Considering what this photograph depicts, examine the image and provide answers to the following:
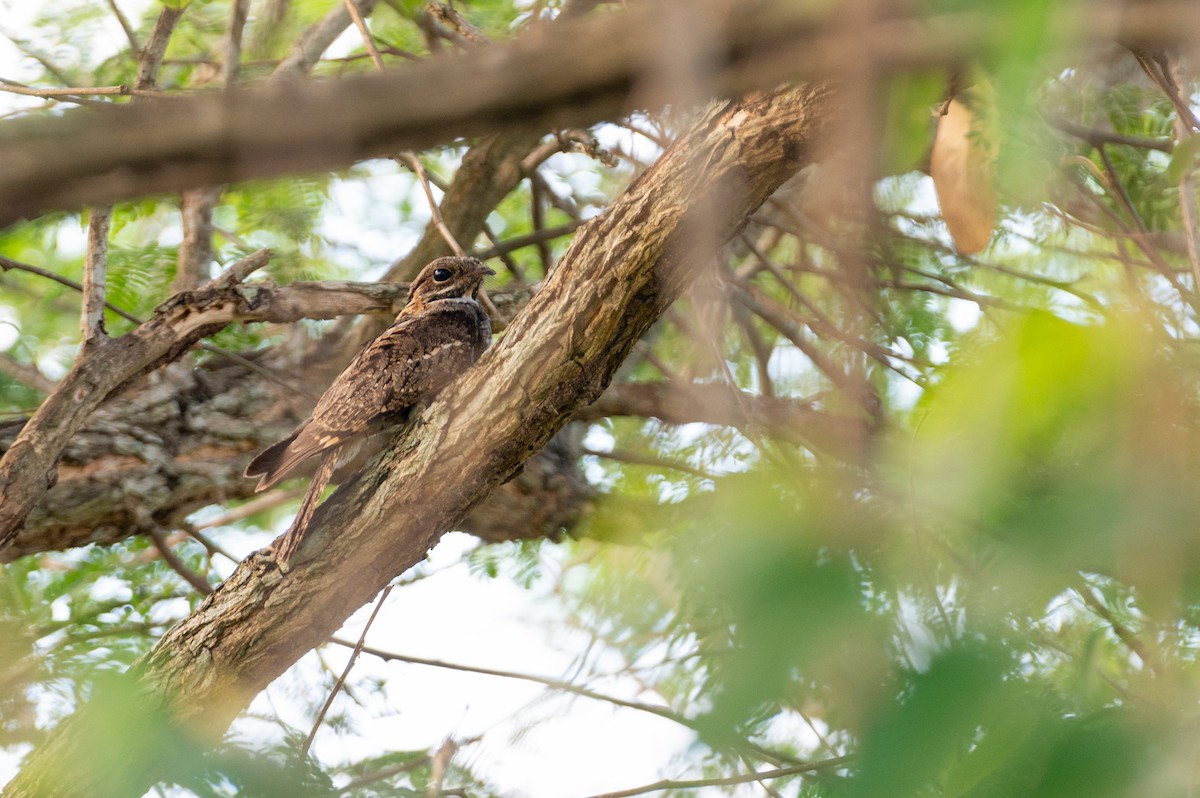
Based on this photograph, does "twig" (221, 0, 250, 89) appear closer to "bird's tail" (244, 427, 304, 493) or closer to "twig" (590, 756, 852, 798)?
"bird's tail" (244, 427, 304, 493)

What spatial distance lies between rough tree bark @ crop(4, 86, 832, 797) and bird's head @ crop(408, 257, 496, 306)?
1352 millimetres

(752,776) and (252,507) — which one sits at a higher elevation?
(252,507)

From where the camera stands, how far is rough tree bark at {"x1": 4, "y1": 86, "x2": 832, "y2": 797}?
2859mm

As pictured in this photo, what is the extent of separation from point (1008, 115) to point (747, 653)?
1.68ft

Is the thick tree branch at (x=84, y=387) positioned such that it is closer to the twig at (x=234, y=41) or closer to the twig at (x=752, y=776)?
the twig at (x=234, y=41)

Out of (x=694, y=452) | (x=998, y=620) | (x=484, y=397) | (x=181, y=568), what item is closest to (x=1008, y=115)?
(x=998, y=620)

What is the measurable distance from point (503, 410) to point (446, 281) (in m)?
1.64

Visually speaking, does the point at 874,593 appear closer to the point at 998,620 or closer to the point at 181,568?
the point at 998,620

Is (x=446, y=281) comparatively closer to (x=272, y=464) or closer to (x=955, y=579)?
(x=272, y=464)

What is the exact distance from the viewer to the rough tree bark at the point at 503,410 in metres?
2.86

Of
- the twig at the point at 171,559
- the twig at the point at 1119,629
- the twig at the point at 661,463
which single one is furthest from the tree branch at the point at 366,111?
the twig at the point at 171,559

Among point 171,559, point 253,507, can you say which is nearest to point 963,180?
point 171,559

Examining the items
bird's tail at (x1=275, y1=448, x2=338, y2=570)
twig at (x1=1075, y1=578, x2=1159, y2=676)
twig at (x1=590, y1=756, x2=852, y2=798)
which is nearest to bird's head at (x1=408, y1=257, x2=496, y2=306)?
bird's tail at (x1=275, y1=448, x2=338, y2=570)

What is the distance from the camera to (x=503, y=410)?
3141 mm
